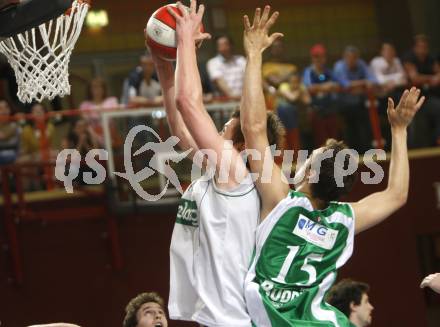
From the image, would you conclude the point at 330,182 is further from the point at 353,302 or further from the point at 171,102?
the point at 353,302

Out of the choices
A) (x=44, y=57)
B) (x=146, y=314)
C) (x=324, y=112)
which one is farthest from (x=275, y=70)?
(x=44, y=57)

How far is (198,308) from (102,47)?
11017 millimetres

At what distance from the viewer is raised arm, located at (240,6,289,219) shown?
164 inches

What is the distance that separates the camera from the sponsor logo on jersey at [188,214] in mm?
4336

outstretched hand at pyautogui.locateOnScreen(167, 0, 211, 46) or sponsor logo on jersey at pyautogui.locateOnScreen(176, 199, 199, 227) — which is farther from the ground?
outstretched hand at pyautogui.locateOnScreen(167, 0, 211, 46)

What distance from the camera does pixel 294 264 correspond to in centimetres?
431

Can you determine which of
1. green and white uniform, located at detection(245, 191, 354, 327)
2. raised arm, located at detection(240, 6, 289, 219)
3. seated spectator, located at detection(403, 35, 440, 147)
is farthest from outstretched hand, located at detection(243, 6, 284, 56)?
seated spectator, located at detection(403, 35, 440, 147)

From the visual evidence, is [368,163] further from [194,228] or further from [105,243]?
[194,228]

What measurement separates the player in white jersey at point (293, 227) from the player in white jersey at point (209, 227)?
2.5 inches

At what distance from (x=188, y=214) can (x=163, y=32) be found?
35.7 inches

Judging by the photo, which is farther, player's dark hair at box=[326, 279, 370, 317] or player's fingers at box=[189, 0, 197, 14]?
player's dark hair at box=[326, 279, 370, 317]

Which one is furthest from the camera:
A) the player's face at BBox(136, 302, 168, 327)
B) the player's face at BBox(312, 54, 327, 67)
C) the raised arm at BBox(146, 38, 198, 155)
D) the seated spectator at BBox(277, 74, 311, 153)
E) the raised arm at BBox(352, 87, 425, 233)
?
the player's face at BBox(312, 54, 327, 67)

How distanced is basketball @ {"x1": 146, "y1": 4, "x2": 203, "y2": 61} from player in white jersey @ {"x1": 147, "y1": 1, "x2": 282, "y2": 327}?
0.17 meters

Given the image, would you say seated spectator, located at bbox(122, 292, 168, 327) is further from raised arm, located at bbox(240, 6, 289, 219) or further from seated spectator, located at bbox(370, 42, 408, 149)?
seated spectator, located at bbox(370, 42, 408, 149)
